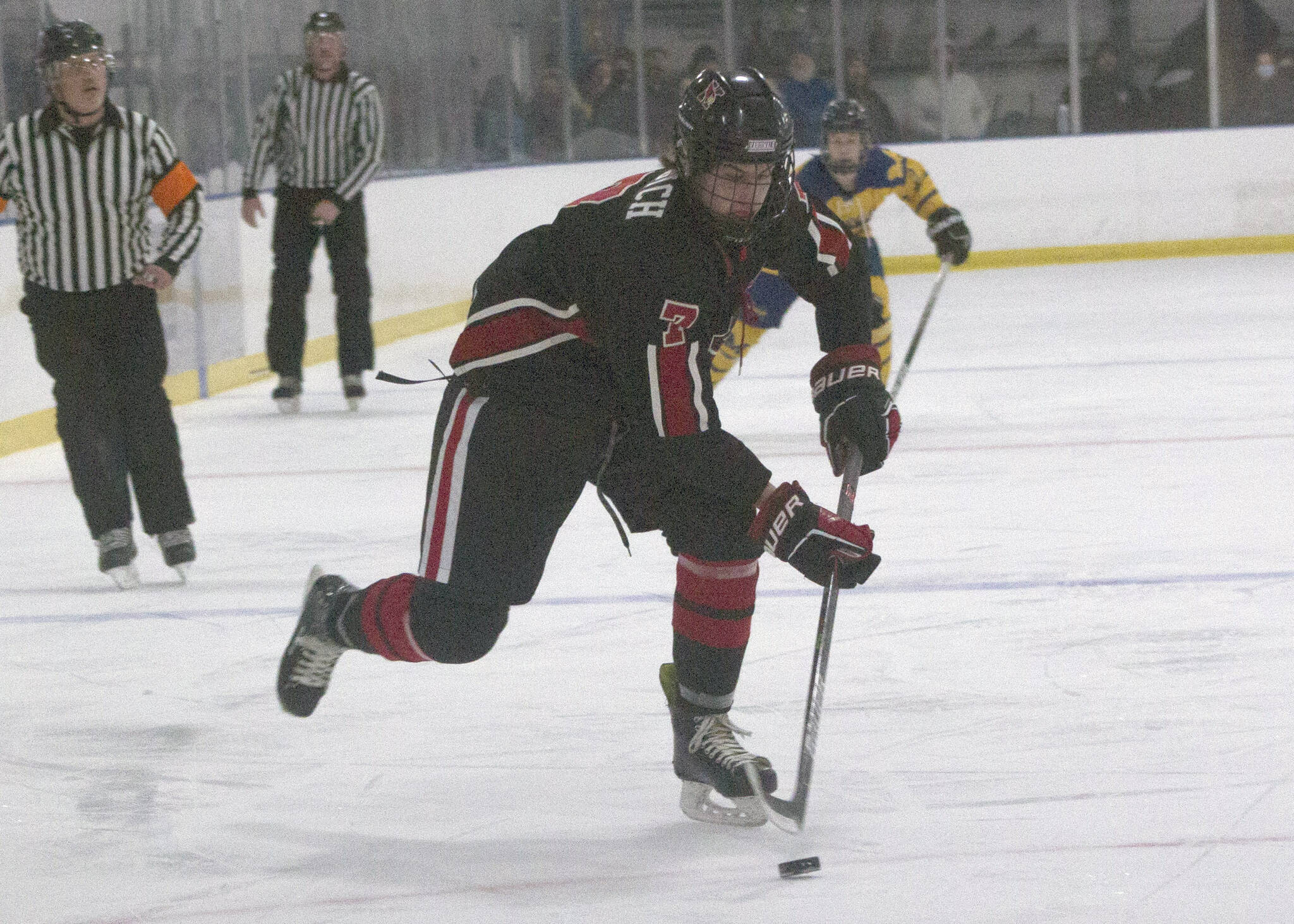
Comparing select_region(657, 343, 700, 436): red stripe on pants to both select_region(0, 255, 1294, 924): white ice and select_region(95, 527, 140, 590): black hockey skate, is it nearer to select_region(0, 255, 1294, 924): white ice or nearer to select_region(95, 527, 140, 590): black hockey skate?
select_region(0, 255, 1294, 924): white ice

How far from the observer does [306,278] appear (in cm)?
591

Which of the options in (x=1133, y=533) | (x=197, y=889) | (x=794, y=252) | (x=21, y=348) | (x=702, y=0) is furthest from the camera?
(x=702, y=0)

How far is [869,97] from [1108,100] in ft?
4.64

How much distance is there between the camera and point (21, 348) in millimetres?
5254

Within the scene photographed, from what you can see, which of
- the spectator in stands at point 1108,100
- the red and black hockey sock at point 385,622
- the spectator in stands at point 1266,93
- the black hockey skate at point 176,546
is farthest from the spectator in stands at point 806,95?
the red and black hockey sock at point 385,622

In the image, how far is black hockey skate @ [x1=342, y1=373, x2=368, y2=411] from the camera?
5.86 metres

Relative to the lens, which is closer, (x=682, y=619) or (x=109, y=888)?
(x=109, y=888)

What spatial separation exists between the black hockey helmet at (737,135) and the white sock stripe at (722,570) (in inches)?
15.4

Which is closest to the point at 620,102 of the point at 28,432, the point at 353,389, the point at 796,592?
the point at 353,389

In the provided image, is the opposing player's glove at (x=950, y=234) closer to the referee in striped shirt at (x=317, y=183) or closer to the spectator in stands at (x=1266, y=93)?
the referee in striped shirt at (x=317, y=183)

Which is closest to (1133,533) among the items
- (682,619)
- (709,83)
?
(682,619)

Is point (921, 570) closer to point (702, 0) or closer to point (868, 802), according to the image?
point (868, 802)

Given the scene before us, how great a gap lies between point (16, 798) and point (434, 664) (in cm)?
73

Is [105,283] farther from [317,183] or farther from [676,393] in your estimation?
[317,183]
